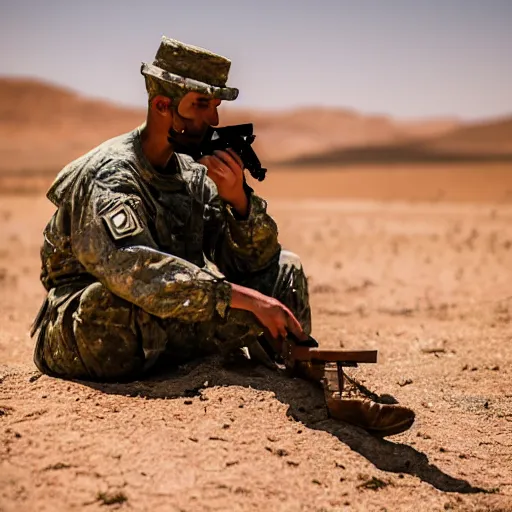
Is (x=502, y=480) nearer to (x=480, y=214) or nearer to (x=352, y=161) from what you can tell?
(x=480, y=214)

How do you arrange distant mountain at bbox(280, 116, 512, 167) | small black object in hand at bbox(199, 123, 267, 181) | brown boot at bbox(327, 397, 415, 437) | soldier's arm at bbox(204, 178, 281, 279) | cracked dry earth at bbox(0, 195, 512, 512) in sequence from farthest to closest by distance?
distant mountain at bbox(280, 116, 512, 167), soldier's arm at bbox(204, 178, 281, 279), small black object in hand at bbox(199, 123, 267, 181), brown boot at bbox(327, 397, 415, 437), cracked dry earth at bbox(0, 195, 512, 512)

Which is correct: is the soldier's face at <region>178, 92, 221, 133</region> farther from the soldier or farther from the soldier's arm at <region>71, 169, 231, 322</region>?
the soldier's arm at <region>71, 169, 231, 322</region>

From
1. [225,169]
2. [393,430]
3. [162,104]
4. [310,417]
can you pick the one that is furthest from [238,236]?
[393,430]

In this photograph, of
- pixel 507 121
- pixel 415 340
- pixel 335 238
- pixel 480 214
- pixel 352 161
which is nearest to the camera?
pixel 415 340

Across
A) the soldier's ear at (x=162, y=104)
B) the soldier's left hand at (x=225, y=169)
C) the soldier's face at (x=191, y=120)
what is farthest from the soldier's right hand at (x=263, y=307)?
the soldier's ear at (x=162, y=104)

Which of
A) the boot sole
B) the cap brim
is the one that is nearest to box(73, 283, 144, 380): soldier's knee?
the cap brim

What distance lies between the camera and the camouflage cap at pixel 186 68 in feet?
11.5

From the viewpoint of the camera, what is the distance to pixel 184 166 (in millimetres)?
3910

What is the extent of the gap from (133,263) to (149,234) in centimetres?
17

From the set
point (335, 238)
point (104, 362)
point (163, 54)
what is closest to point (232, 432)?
point (104, 362)

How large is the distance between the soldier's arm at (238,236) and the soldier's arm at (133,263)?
0.65 metres

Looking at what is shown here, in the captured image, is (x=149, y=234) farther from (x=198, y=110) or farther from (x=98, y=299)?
(x=198, y=110)

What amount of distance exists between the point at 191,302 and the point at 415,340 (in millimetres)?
2633

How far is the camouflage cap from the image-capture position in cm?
351
